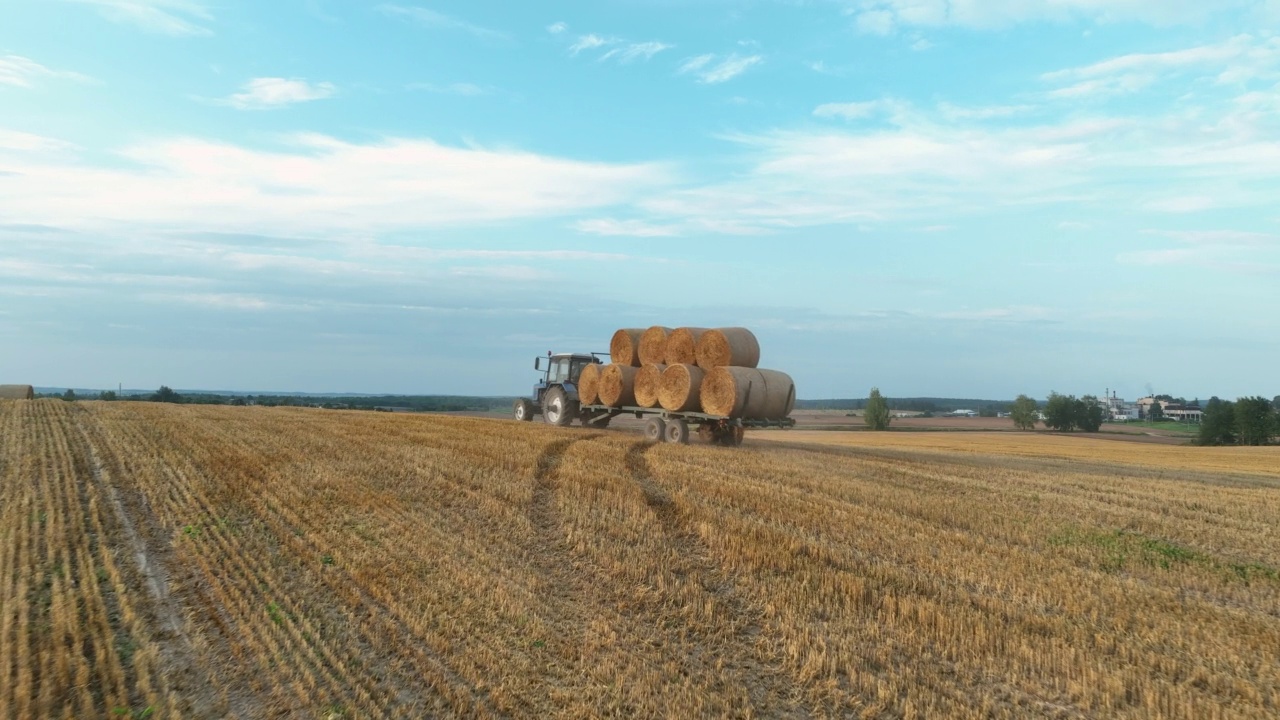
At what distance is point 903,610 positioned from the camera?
23.1 feet

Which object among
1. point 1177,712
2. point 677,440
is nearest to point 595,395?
point 677,440

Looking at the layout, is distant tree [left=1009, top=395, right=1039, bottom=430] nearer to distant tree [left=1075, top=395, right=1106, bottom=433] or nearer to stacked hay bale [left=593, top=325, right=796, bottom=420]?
distant tree [left=1075, top=395, right=1106, bottom=433]

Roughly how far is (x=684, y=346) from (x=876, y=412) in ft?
171

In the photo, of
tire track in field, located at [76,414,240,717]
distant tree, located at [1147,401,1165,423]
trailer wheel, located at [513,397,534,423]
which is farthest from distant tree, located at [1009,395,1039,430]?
tire track in field, located at [76,414,240,717]

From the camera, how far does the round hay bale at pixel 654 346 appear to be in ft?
69.8

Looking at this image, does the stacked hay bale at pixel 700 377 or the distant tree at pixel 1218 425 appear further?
the distant tree at pixel 1218 425

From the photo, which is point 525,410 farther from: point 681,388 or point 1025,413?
point 1025,413

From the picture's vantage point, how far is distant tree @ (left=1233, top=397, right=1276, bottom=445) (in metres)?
55.9

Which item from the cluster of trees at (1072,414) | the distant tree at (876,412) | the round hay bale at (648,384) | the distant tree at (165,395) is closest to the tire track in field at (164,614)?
the round hay bale at (648,384)

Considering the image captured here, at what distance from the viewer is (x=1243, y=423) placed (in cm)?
5656

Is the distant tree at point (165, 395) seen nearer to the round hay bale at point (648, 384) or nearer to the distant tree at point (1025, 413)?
the round hay bale at point (648, 384)

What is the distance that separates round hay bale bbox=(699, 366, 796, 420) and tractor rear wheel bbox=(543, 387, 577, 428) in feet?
19.8

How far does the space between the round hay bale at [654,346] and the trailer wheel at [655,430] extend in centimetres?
150

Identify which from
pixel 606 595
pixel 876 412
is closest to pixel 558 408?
pixel 606 595
